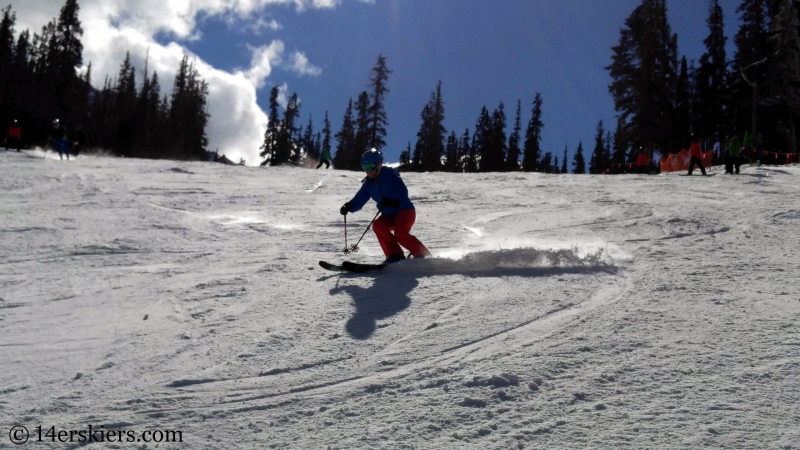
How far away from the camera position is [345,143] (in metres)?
73.8

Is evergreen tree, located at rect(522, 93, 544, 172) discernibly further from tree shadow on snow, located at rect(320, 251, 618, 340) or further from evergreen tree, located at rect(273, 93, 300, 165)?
tree shadow on snow, located at rect(320, 251, 618, 340)

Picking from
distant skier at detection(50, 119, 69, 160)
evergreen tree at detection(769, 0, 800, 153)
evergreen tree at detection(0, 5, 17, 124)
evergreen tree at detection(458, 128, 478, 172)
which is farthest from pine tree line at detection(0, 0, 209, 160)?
evergreen tree at detection(769, 0, 800, 153)

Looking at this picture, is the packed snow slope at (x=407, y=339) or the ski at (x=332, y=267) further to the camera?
the ski at (x=332, y=267)

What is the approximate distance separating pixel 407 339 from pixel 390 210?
3043mm

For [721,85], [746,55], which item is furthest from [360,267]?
[721,85]

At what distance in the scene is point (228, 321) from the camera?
436 centimetres

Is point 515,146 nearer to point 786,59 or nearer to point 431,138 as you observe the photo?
point 431,138

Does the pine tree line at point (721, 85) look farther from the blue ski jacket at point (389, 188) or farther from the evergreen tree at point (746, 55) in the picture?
the blue ski jacket at point (389, 188)

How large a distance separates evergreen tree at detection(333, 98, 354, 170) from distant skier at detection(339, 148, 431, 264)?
60.5m

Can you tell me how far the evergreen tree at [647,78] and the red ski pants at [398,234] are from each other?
121 ft

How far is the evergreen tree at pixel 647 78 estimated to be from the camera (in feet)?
125

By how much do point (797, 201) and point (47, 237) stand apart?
14051 millimetres

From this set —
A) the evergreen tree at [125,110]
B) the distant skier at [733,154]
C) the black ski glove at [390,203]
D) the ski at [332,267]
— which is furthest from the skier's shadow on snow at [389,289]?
the evergreen tree at [125,110]

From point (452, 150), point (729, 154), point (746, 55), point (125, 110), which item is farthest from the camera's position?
point (452, 150)
